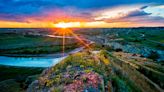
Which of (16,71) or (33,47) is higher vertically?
(16,71)

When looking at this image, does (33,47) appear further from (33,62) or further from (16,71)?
(16,71)

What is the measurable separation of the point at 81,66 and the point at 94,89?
1716 mm

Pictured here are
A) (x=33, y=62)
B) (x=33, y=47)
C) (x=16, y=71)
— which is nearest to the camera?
(x=16, y=71)

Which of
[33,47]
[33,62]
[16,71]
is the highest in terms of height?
[16,71]

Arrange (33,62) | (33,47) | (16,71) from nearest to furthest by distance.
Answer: (16,71), (33,62), (33,47)


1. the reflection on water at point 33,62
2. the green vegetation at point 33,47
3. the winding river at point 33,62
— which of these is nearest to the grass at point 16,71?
the winding river at point 33,62

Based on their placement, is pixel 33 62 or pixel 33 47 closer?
pixel 33 62

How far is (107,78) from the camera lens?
736 cm

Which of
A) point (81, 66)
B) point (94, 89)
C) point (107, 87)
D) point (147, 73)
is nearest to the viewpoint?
point (94, 89)

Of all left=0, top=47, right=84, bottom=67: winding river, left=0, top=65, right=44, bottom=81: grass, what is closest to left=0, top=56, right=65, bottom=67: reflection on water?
left=0, top=47, right=84, bottom=67: winding river

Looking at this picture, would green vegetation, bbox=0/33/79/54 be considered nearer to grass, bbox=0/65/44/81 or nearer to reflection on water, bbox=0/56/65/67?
reflection on water, bbox=0/56/65/67

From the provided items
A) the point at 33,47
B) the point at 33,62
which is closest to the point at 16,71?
A: the point at 33,62

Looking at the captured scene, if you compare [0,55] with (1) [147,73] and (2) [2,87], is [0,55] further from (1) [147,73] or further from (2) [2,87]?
(1) [147,73]

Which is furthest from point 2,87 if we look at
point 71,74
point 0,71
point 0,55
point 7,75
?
point 0,55
